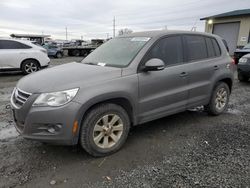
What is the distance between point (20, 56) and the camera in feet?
32.9

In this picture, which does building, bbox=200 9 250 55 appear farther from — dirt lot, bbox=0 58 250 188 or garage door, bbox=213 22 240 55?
dirt lot, bbox=0 58 250 188

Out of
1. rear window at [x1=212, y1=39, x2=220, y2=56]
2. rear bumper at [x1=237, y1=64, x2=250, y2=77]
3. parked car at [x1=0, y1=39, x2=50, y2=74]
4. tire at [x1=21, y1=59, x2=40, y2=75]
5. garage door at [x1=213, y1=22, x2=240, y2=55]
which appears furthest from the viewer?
garage door at [x1=213, y1=22, x2=240, y2=55]

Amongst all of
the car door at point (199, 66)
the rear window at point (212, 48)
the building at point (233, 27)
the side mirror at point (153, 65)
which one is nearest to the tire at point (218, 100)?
the car door at point (199, 66)

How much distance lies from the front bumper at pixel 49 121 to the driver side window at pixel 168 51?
1.52m

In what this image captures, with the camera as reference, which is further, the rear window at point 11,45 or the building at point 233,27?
the building at point 233,27

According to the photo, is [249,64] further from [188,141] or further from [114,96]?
[114,96]

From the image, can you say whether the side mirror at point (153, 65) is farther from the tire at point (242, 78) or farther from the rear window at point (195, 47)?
the tire at point (242, 78)

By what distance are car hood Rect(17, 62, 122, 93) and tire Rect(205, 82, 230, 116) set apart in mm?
2434

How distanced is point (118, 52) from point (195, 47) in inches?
59.9

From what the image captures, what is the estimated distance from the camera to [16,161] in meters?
3.07

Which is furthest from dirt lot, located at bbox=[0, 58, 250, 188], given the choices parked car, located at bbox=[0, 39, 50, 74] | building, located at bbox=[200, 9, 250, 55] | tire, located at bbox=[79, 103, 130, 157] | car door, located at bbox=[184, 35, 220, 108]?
building, located at bbox=[200, 9, 250, 55]

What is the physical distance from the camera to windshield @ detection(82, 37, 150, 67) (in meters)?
3.53

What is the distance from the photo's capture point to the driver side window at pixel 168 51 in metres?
3.62

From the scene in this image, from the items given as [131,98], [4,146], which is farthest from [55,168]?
[131,98]
